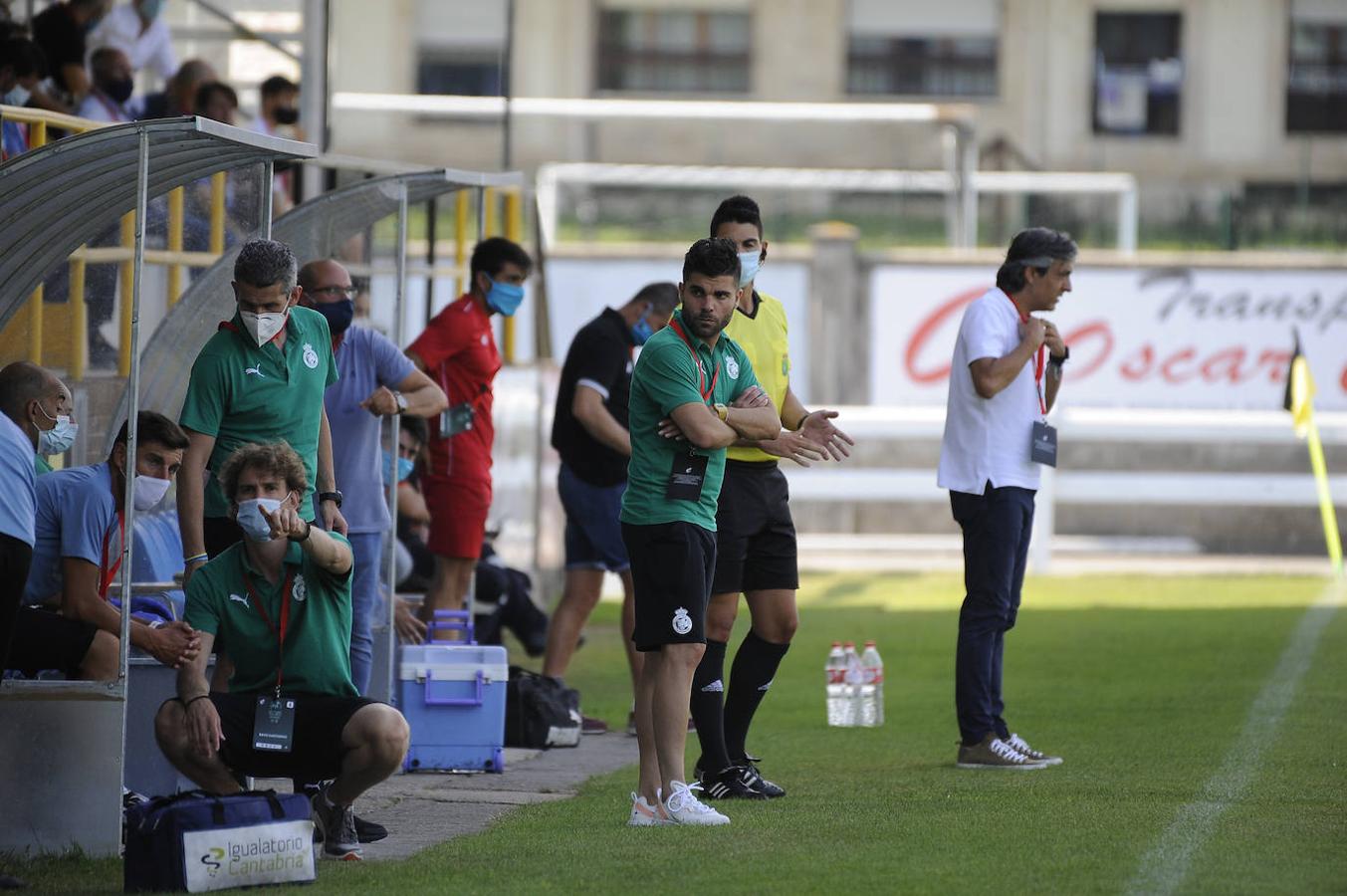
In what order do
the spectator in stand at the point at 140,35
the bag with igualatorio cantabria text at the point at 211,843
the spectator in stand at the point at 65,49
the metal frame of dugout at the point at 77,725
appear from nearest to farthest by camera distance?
the bag with igualatorio cantabria text at the point at 211,843, the metal frame of dugout at the point at 77,725, the spectator in stand at the point at 65,49, the spectator in stand at the point at 140,35

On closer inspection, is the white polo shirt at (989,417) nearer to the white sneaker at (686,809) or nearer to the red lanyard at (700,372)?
the red lanyard at (700,372)

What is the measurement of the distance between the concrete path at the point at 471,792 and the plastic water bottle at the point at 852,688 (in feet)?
3.76

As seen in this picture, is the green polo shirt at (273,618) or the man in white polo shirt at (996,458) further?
the man in white polo shirt at (996,458)

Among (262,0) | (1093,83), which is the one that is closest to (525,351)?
(262,0)

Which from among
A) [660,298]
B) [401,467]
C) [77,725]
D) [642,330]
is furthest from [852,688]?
[77,725]

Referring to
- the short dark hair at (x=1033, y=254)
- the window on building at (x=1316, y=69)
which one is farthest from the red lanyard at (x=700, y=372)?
the window on building at (x=1316, y=69)

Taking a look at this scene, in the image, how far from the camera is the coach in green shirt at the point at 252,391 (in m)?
7.58

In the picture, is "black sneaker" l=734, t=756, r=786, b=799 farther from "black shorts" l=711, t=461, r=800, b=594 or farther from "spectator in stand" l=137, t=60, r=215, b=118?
"spectator in stand" l=137, t=60, r=215, b=118

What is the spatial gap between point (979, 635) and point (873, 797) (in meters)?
1.15

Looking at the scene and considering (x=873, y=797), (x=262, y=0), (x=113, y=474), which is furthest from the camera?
(x=262, y=0)

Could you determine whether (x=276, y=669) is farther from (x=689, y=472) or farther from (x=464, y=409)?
(x=464, y=409)

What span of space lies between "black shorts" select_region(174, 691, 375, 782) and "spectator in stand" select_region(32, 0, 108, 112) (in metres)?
7.23

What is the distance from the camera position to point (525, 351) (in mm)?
18578

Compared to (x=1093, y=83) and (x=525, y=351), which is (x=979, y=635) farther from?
(x=1093, y=83)
